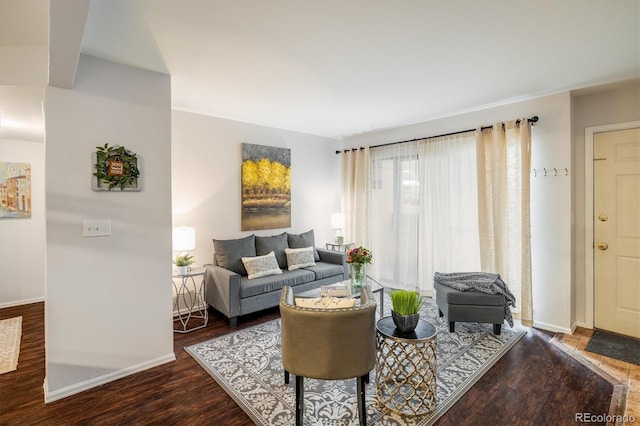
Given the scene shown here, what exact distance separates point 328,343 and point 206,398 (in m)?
1.16

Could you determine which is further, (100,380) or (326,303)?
(100,380)

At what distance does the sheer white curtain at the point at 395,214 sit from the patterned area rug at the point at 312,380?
138 cm

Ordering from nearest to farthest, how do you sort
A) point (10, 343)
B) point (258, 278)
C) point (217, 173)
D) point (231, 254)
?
point (10, 343) → point (258, 278) → point (231, 254) → point (217, 173)

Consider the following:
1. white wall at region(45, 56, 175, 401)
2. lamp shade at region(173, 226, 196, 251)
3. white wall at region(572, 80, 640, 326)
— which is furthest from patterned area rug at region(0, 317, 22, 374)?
white wall at region(572, 80, 640, 326)

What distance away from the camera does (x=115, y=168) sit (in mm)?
2477

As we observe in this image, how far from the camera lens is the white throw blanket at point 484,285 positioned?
3.20 m

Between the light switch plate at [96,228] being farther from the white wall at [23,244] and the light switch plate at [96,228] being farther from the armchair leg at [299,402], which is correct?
the white wall at [23,244]

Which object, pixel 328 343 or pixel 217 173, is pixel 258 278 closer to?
pixel 217 173

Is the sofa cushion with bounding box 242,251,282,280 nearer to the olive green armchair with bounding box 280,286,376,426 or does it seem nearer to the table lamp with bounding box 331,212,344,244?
the table lamp with bounding box 331,212,344,244

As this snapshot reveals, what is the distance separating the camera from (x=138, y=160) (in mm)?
2623

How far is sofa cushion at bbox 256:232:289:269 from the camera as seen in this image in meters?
4.37

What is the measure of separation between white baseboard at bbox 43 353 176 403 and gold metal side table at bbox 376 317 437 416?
75.1 inches

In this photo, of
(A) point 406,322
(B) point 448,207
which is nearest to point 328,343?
(A) point 406,322

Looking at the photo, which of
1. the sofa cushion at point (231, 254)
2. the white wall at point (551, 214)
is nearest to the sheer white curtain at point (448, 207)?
the white wall at point (551, 214)
